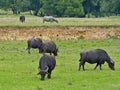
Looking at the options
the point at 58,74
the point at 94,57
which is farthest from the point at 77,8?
the point at 58,74

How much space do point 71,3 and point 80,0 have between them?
198 centimetres

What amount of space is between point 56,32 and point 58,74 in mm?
27229

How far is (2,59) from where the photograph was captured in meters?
35.2

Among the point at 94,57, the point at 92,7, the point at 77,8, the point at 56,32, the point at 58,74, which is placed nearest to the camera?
the point at 58,74

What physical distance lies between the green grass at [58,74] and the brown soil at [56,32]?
10823 mm

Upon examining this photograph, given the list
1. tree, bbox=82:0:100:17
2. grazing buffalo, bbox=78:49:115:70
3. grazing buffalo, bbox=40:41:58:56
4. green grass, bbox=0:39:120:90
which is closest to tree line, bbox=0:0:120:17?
tree, bbox=82:0:100:17

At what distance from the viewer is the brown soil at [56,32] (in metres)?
53.5

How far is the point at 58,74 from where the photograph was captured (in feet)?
90.3

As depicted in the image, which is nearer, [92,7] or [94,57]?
Answer: [94,57]

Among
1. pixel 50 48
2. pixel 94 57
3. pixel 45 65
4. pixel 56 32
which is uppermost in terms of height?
pixel 45 65

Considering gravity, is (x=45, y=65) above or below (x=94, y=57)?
above

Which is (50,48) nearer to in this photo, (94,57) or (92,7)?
(94,57)

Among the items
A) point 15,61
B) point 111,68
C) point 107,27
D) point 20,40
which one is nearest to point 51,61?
point 111,68

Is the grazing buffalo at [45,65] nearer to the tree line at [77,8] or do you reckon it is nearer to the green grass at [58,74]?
the green grass at [58,74]
